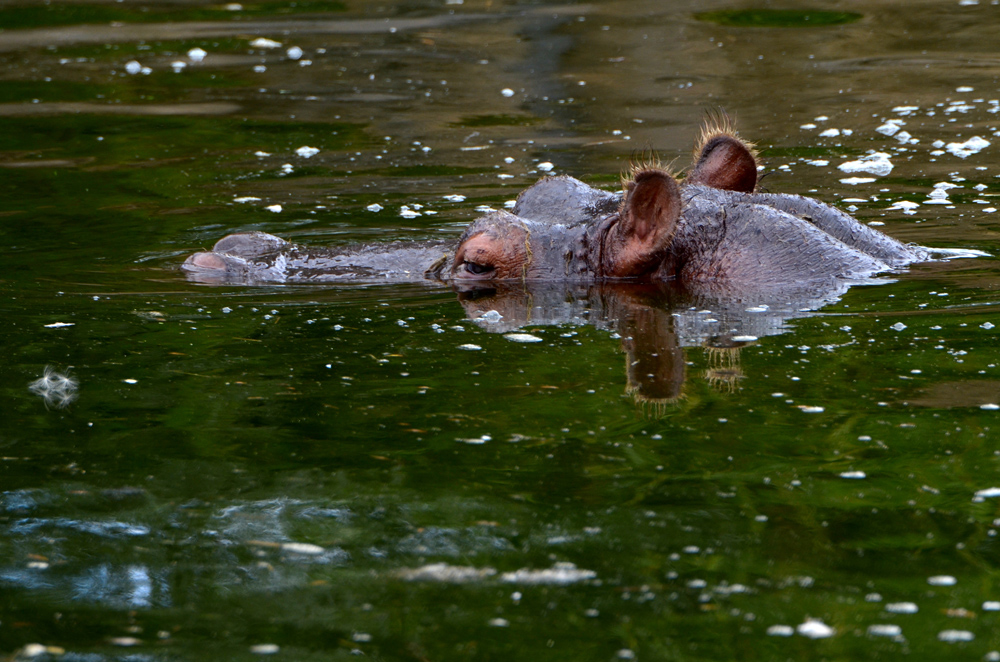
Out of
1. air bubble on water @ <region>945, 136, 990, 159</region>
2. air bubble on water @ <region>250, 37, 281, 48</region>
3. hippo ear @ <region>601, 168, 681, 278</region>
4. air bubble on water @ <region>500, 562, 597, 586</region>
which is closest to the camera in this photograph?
air bubble on water @ <region>500, 562, 597, 586</region>

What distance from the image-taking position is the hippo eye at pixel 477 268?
622 centimetres

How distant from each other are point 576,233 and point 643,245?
41cm

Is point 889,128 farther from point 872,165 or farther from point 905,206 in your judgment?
point 905,206

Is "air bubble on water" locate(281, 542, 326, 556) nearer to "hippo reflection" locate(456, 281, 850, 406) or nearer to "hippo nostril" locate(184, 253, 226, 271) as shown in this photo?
"hippo reflection" locate(456, 281, 850, 406)

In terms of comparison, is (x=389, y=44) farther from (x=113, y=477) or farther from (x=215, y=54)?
(x=113, y=477)

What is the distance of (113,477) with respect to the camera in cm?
388

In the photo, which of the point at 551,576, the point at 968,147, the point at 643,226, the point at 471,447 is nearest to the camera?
the point at 551,576

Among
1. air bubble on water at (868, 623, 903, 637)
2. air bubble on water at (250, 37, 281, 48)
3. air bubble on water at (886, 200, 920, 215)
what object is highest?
air bubble on water at (250, 37, 281, 48)

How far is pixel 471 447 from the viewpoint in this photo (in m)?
4.04

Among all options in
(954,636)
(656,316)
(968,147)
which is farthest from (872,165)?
(954,636)

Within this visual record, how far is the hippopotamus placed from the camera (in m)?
5.91

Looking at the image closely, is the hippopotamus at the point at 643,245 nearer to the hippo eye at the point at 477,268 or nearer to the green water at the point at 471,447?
the hippo eye at the point at 477,268

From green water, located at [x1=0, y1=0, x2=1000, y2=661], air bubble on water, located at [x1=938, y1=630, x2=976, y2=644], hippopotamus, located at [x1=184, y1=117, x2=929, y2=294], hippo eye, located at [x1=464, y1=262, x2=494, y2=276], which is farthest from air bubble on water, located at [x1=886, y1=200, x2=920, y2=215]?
air bubble on water, located at [x1=938, y1=630, x2=976, y2=644]

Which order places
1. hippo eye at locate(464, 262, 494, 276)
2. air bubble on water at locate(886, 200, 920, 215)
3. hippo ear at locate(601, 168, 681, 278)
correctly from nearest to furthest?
hippo ear at locate(601, 168, 681, 278) < hippo eye at locate(464, 262, 494, 276) < air bubble on water at locate(886, 200, 920, 215)
